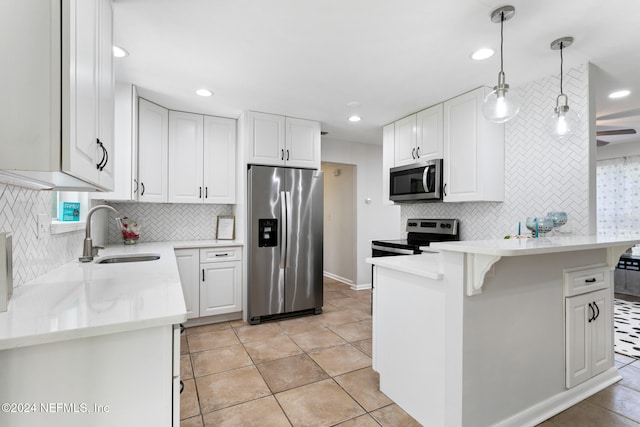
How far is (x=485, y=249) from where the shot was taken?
1338 mm

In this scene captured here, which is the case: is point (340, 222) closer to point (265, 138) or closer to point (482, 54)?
point (265, 138)

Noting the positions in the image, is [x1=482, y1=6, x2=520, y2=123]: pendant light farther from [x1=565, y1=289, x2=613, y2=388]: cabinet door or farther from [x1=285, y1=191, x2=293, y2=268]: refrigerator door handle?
[x1=285, y1=191, x2=293, y2=268]: refrigerator door handle

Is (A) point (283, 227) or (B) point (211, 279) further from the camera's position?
(A) point (283, 227)

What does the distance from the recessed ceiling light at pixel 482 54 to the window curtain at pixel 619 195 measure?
4.64 metres

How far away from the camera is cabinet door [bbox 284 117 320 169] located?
12.3 ft

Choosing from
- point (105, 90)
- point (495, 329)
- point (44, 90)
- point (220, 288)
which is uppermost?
point (105, 90)

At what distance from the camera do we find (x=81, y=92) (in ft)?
3.52

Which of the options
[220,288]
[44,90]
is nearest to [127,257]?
[220,288]

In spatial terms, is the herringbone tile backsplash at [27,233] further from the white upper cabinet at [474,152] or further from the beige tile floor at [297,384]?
the white upper cabinet at [474,152]

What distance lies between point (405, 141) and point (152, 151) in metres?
2.88

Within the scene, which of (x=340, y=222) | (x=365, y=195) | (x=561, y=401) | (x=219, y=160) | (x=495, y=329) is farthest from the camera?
(x=340, y=222)

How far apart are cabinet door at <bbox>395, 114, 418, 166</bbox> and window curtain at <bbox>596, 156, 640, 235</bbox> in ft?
13.3

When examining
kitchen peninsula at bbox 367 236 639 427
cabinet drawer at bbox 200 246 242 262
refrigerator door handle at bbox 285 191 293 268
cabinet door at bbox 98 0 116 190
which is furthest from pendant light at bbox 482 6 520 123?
cabinet drawer at bbox 200 246 242 262

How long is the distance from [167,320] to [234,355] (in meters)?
1.97
